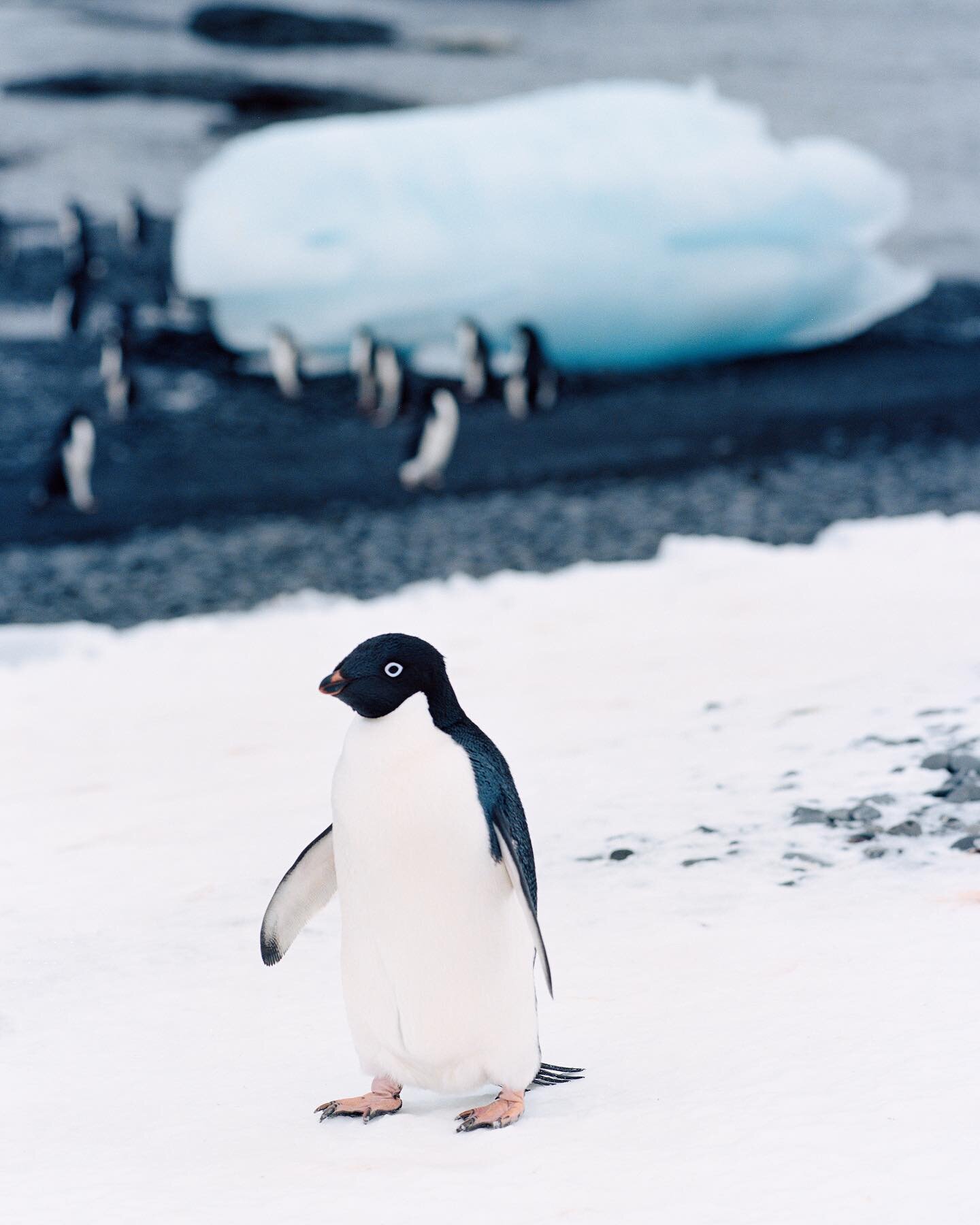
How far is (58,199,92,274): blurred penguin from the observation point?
25.6 feet

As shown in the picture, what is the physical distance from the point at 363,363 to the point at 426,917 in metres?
6.72

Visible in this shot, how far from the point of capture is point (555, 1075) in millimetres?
1584

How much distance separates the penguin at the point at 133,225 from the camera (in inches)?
311

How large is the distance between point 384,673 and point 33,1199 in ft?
1.95

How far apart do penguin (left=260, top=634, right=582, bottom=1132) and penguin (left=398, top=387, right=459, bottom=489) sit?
19.0 ft

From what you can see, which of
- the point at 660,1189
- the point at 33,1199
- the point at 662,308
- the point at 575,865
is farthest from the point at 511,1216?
the point at 662,308

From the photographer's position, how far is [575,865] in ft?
7.54

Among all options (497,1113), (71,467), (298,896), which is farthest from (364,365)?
(497,1113)

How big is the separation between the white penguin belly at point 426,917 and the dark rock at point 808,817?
0.94m

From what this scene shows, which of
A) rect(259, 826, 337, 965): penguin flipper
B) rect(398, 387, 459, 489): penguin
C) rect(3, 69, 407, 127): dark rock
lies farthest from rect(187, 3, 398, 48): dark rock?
rect(259, 826, 337, 965): penguin flipper

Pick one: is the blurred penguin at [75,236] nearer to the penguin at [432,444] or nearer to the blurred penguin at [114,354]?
the blurred penguin at [114,354]

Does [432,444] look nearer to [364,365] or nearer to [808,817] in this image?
[364,365]

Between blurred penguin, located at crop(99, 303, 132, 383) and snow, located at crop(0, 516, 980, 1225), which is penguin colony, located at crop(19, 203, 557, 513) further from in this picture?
snow, located at crop(0, 516, 980, 1225)

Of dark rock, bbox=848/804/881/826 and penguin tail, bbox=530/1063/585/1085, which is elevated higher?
penguin tail, bbox=530/1063/585/1085
